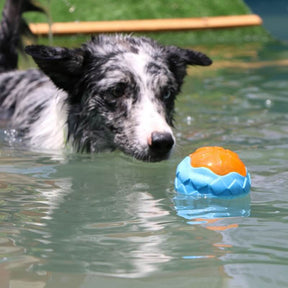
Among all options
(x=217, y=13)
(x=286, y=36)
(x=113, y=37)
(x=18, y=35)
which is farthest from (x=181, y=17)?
(x=113, y=37)

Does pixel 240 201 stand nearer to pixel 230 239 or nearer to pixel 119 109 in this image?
pixel 230 239

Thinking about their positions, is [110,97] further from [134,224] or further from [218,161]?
[134,224]

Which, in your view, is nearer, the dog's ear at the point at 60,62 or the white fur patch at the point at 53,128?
the dog's ear at the point at 60,62

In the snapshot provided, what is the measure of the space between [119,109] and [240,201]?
1406 millimetres

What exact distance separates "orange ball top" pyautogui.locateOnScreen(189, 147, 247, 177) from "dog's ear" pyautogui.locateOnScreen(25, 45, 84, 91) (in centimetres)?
154

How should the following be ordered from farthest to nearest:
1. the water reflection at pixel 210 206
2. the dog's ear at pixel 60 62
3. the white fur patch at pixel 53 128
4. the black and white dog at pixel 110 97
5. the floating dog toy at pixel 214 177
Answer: the white fur patch at pixel 53 128 → the dog's ear at pixel 60 62 → the black and white dog at pixel 110 97 → the floating dog toy at pixel 214 177 → the water reflection at pixel 210 206

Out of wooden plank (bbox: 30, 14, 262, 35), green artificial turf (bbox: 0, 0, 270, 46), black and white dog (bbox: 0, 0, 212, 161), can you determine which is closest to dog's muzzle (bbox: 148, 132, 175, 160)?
black and white dog (bbox: 0, 0, 212, 161)

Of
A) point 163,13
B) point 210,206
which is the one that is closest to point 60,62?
point 210,206

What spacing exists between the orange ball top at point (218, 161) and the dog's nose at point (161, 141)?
1.15 feet

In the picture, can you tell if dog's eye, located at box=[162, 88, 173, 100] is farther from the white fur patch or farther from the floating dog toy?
the floating dog toy

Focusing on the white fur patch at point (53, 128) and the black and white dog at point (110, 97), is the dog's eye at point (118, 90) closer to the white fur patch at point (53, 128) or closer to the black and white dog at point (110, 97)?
the black and white dog at point (110, 97)

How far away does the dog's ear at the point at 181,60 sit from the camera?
16.8 ft

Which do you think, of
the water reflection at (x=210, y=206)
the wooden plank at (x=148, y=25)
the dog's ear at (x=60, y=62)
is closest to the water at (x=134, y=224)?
the water reflection at (x=210, y=206)

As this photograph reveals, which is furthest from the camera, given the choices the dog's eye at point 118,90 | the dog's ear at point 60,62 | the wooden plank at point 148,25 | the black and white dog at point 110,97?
the wooden plank at point 148,25
